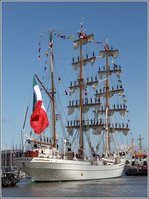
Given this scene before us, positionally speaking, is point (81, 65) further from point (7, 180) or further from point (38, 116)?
point (7, 180)

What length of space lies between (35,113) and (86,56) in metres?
23.7

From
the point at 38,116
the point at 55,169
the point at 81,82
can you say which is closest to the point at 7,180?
the point at 55,169

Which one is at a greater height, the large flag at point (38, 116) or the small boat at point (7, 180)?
the large flag at point (38, 116)

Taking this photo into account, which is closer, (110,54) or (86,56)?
(86,56)

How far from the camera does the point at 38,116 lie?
54844 mm

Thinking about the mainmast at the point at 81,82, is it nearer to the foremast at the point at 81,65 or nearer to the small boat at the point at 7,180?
the foremast at the point at 81,65

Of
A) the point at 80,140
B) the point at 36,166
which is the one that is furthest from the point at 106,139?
the point at 36,166

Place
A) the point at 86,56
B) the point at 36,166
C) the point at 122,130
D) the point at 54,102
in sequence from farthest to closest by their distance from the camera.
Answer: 1. the point at 122,130
2. the point at 86,56
3. the point at 54,102
4. the point at 36,166

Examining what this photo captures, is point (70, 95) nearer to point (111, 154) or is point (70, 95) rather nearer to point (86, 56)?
point (86, 56)

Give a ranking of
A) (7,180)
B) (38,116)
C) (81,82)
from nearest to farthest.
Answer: (7,180)
(38,116)
(81,82)

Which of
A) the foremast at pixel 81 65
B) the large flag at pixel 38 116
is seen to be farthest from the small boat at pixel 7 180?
the foremast at pixel 81 65

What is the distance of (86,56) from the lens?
248 feet

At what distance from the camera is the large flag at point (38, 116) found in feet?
179

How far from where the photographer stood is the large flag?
54.6 meters
